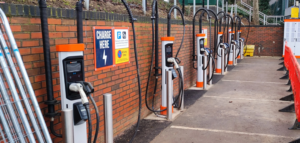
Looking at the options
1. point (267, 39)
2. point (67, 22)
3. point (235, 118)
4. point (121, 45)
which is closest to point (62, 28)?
point (67, 22)

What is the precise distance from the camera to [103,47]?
384 centimetres

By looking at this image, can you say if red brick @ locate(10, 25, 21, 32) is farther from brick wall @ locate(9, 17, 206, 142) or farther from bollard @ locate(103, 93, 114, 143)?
bollard @ locate(103, 93, 114, 143)

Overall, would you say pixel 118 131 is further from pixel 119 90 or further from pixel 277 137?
pixel 277 137

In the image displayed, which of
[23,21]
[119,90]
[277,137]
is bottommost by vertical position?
[277,137]

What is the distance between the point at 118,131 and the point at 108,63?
3.68 feet

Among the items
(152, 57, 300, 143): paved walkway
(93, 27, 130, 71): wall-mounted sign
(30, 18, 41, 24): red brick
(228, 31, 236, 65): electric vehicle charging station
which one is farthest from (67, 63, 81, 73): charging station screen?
(228, 31, 236, 65): electric vehicle charging station

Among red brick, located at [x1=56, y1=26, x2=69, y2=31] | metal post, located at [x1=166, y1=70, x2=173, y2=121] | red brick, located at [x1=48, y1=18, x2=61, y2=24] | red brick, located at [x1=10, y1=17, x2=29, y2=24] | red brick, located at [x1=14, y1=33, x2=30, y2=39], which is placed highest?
red brick, located at [x1=48, y1=18, x2=61, y2=24]

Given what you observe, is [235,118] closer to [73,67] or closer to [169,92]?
[169,92]

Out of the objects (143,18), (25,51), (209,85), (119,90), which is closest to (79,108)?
(25,51)

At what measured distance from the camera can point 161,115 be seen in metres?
5.34

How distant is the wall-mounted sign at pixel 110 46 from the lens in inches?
147

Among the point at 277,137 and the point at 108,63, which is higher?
the point at 108,63

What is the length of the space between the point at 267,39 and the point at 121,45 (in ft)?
49.3

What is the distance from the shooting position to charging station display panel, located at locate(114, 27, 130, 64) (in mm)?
4156
